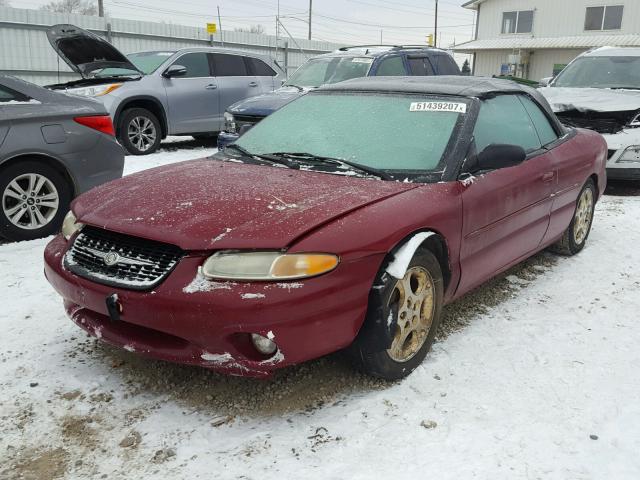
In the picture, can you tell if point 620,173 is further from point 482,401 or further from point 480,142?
point 482,401

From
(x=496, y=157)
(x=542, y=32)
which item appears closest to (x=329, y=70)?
(x=496, y=157)

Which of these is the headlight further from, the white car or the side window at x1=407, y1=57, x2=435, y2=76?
the side window at x1=407, y1=57, x2=435, y2=76

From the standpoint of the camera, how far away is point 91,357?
3.17 metres

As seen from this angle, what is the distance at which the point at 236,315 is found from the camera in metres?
2.40

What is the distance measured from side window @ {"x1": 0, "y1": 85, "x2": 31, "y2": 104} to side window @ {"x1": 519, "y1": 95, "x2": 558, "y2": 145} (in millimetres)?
3949

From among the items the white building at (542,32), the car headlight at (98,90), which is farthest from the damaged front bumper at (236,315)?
the white building at (542,32)

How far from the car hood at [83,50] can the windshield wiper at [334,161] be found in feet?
17.7

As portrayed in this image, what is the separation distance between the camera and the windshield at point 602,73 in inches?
333

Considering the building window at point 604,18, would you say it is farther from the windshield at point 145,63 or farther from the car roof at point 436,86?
the car roof at point 436,86

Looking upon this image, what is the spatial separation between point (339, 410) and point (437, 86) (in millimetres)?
2113

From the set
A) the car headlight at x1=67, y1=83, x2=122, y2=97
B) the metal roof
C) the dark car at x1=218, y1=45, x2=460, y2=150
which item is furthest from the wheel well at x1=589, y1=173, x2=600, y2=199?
the metal roof

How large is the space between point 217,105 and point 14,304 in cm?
731

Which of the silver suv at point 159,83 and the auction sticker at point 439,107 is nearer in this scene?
the auction sticker at point 439,107

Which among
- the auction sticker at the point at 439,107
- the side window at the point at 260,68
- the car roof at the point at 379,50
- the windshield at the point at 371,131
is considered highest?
the car roof at the point at 379,50
